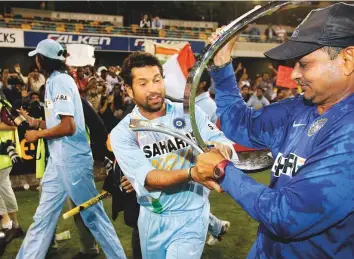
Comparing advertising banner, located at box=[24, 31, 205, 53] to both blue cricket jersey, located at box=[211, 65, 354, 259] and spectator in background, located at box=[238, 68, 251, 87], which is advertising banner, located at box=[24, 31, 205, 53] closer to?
spectator in background, located at box=[238, 68, 251, 87]

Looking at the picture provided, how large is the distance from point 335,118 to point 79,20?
26.9 m

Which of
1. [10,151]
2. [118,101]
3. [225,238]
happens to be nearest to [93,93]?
[118,101]

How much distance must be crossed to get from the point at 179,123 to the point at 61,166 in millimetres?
1647

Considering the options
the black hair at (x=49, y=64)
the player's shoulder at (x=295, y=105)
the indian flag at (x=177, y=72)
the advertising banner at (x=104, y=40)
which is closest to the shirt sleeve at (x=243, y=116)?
the player's shoulder at (x=295, y=105)

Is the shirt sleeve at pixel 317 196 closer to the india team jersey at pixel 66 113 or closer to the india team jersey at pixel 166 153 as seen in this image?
the india team jersey at pixel 166 153

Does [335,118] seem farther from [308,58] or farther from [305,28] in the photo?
[305,28]

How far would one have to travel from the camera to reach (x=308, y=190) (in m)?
1.39

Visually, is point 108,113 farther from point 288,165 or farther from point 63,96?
point 288,165

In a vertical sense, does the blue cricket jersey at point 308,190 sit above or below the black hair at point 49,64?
below

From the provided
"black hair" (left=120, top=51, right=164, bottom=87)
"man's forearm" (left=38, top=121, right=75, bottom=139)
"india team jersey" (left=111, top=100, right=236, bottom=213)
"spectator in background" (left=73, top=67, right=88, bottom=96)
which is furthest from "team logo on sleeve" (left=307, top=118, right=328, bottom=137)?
"spectator in background" (left=73, top=67, right=88, bottom=96)

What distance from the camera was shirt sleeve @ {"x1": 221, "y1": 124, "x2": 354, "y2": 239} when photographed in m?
1.38

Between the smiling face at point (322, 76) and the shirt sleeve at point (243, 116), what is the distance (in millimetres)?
414

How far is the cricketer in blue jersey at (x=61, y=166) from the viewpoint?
3.83 meters

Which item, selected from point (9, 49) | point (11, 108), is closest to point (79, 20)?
point (9, 49)
